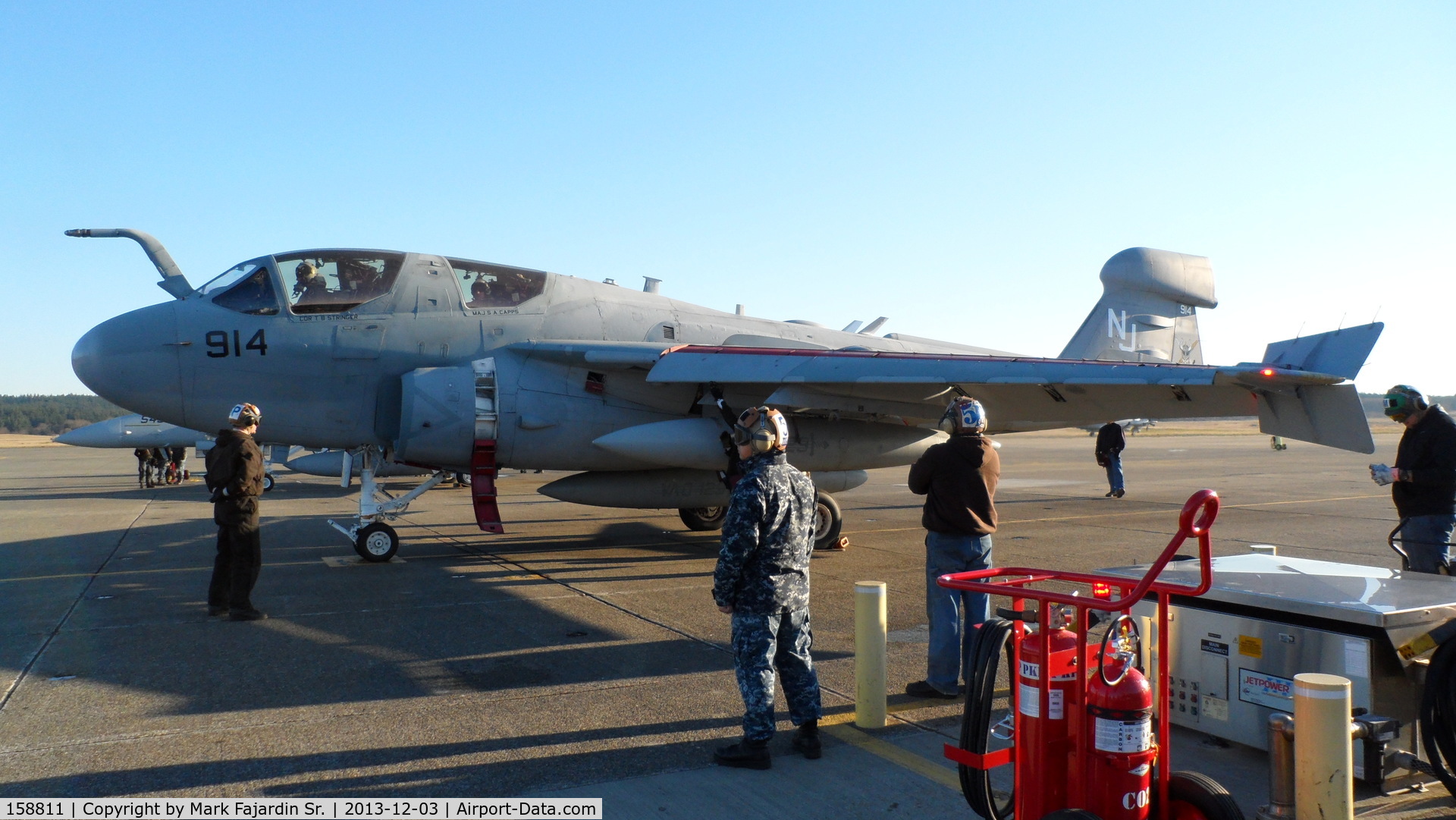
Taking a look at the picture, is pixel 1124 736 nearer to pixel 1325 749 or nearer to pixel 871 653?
pixel 1325 749

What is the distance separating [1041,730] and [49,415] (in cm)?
17203

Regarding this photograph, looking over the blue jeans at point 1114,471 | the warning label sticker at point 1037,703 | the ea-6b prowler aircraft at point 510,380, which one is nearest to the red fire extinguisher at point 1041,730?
the warning label sticker at point 1037,703

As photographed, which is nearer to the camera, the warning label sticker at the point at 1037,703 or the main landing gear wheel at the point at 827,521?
the warning label sticker at the point at 1037,703

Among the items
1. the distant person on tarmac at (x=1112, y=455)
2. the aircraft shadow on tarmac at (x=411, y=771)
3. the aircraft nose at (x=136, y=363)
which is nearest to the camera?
the aircraft shadow on tarmac at (x=411, y=771)

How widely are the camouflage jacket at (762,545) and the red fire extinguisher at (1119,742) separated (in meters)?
1.77

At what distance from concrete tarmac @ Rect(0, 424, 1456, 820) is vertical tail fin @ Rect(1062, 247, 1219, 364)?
3.12 meters

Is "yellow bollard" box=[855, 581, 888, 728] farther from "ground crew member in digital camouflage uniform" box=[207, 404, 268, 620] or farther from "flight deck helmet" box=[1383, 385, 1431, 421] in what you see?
"ground crew member in digital camouflage uniform" box=[207, 404, 268, 620]

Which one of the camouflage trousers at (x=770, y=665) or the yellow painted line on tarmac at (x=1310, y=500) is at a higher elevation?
the camouflage trousers at (x=770, y=665)

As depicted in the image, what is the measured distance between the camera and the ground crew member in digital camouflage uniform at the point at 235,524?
787 centimetres

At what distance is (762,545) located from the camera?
182 inches

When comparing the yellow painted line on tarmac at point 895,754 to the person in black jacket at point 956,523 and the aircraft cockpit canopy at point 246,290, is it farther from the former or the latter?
the aircraft cockpit canopy at point 246,290

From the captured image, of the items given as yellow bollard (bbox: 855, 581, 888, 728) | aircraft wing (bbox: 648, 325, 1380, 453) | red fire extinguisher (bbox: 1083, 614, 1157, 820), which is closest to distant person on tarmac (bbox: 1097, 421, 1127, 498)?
aircraft wing (bbox: 648, 325, 1380, 453)

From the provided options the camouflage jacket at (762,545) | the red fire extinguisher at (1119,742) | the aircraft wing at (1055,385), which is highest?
the aircraft wing at (1055,385)

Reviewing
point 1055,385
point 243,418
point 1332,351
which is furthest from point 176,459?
point 1332,351
